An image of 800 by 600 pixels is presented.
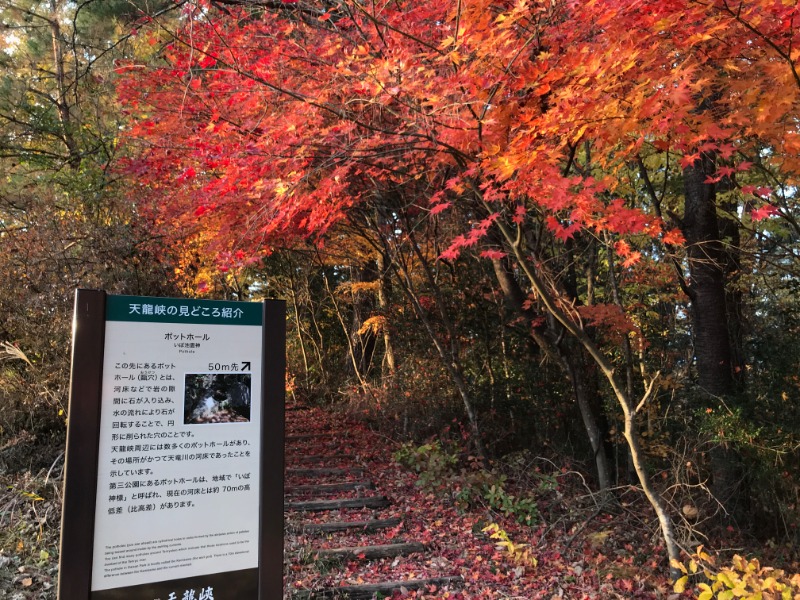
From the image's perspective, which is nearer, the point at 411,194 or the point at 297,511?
the point at 297,511

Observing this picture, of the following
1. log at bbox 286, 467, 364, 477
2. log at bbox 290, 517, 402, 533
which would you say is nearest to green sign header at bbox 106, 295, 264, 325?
log at bbox 290, 517, 402, 533

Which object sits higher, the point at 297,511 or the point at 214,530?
the point at 214,530

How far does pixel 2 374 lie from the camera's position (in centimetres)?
664

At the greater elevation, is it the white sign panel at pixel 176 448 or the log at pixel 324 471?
the white sign panel at pixel 176 448

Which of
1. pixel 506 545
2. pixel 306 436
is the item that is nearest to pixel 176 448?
pixel 506 545

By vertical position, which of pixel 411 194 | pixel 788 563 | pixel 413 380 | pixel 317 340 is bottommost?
pixel 788 563

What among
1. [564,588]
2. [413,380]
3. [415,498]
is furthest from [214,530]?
[413,380]

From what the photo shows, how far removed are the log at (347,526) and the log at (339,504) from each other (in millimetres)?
502

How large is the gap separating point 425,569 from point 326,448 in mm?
4323

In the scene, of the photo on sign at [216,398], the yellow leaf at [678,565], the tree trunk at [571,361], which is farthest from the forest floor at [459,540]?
the photo on sign at [216,398]

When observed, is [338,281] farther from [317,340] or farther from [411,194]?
[411,194]

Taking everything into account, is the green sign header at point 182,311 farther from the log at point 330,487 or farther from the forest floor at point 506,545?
the log at point 330,487

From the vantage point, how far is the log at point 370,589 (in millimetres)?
4355

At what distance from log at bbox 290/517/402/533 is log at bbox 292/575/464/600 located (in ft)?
4.07
